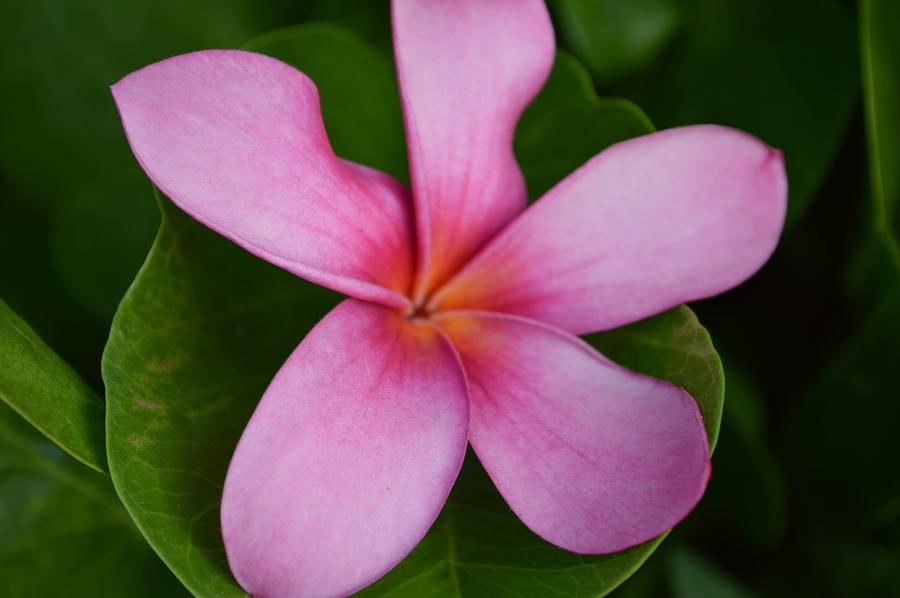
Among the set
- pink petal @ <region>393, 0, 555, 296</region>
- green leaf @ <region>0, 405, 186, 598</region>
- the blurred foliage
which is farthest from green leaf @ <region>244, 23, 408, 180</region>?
green leaf @ <region>0, 405, 186, 598</region>

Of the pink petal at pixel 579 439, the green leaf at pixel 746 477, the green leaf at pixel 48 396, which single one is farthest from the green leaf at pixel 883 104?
the green leaf at pixel 48 396

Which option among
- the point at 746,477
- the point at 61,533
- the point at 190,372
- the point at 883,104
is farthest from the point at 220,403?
the point at 883,104

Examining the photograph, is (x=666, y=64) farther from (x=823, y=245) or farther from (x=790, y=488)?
(x=790, y=488)

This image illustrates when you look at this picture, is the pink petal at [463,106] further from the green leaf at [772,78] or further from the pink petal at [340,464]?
the green leaf at [772,78]

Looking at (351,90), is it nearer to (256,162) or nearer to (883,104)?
(256,162)

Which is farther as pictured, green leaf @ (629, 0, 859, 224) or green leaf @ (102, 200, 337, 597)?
green leaf @ (629, 0, 859, 224)

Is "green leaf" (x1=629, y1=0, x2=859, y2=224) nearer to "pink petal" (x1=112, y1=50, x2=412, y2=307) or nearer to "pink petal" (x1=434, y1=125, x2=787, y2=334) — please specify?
"pink petal" (x1=434, y1=125, x2=787, y2=334)
